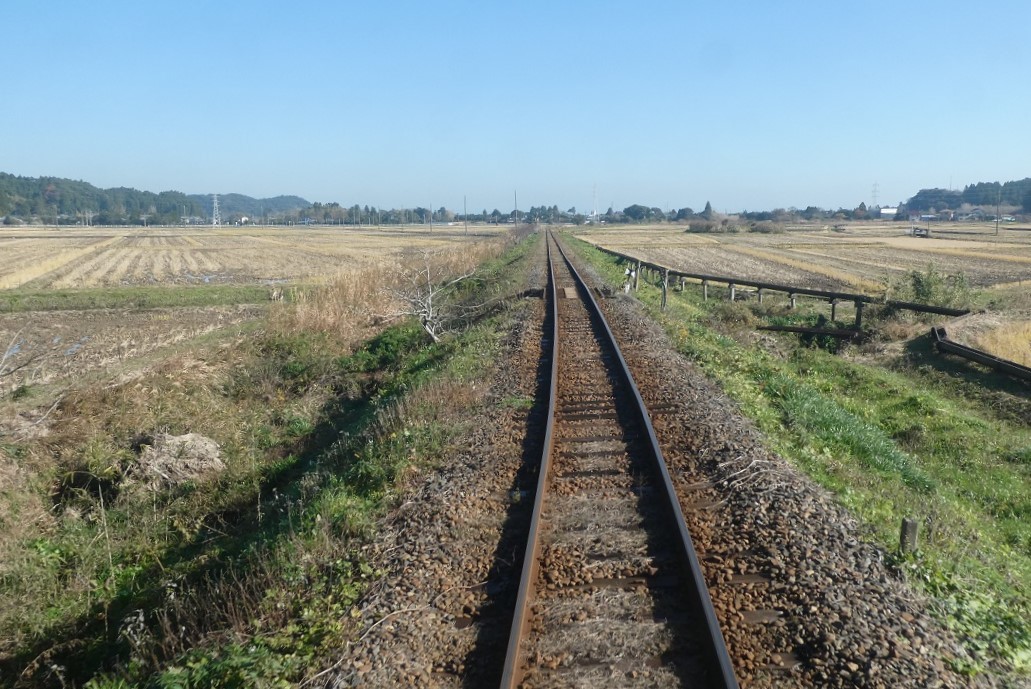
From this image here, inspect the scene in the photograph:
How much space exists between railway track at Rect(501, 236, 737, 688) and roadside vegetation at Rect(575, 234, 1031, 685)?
1.61 meters

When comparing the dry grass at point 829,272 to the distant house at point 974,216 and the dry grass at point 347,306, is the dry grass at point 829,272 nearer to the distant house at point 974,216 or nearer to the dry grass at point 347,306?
the dry grass at point 347,306

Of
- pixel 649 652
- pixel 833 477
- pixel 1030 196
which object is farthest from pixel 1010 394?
pixel 1030 196

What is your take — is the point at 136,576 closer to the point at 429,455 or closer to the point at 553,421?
the point at 429,455

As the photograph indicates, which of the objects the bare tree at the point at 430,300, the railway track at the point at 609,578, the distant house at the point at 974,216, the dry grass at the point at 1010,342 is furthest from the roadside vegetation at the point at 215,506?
the distant house at the point at 974,216

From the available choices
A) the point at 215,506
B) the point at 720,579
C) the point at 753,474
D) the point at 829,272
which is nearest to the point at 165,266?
the point at 829,272

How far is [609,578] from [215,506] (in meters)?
6.60

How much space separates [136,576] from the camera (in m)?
8.23

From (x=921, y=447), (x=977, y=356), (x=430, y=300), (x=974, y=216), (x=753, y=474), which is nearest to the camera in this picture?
(x=753, y=474)

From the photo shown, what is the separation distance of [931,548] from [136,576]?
309 inches

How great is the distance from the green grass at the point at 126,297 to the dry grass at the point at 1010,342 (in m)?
27.8

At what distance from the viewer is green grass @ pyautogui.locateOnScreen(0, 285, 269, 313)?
3172 centimetres

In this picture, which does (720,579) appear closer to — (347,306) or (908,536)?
(908,536)

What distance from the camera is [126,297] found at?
111 feet

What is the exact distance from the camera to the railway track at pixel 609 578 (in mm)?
4480
